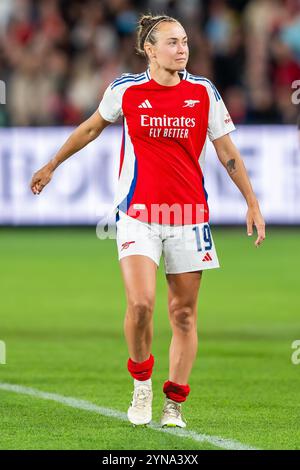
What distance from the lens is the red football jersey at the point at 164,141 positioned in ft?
25.5

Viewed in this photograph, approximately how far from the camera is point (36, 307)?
1362cm

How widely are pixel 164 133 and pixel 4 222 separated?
12.7 metres

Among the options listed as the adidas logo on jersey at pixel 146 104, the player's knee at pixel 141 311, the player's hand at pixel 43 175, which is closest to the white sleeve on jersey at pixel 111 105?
the adidas logo on jersey at pixel 146 104

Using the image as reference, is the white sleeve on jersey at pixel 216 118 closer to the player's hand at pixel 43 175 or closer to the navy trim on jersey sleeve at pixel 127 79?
the navy trim on jersey sleeve at pixel 127 79

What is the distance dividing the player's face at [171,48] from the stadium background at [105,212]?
2.20 meters

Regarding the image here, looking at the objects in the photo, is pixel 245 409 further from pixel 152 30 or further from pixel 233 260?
pixel 233 260

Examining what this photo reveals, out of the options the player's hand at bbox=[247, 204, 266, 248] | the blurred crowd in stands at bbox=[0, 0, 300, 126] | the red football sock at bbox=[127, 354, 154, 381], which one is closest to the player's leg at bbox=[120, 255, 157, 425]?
the red football sock at bbox=[127, 354, 154, 381]

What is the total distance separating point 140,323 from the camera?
768cm

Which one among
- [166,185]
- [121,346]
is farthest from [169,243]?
[121,346]

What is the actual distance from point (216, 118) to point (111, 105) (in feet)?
2.06

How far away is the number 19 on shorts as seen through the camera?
25.9ft

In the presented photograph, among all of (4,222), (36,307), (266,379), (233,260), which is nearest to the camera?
(266,379)

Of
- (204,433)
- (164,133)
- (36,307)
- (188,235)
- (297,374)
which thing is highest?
(164,133)

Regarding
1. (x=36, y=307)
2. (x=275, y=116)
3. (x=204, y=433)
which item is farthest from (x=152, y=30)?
(x=275, y=116)
